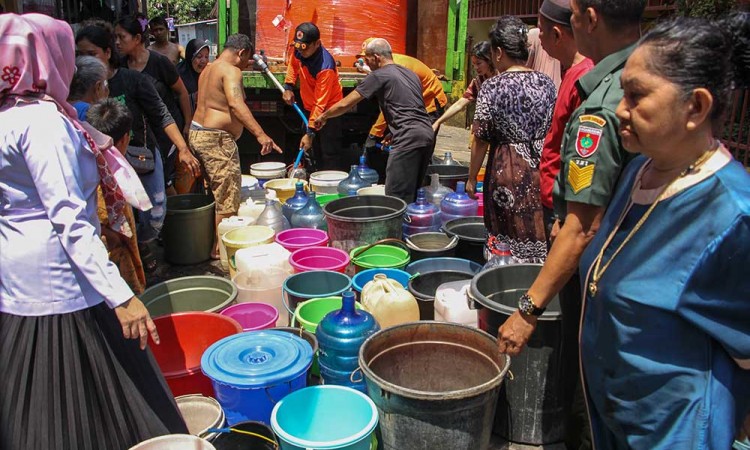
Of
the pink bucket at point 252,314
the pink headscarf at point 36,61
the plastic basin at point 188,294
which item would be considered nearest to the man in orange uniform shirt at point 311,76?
the plastic basin at point 188,294

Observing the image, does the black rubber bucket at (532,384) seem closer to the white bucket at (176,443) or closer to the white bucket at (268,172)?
the white bucket at (176,443)

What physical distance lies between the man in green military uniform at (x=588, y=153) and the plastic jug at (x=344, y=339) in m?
0.86

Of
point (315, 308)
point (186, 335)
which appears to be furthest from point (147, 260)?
point (315, 308)

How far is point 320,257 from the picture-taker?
13.6 ft

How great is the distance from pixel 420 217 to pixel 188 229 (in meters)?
2.02

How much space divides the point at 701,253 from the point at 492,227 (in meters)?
2.14

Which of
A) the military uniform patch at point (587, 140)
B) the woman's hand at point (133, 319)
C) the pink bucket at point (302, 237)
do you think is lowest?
the pink bucket at point (302, 237)

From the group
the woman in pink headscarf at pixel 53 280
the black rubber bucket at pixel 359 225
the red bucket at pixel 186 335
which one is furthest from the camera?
the black rubber bucket at pixel 359 225

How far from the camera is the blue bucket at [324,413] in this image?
2.48 metres

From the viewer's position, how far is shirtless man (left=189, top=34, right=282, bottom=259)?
492 centimetres

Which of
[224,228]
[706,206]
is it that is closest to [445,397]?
[706,206]

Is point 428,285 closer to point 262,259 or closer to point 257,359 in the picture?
point 262,259

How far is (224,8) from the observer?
7.55 m

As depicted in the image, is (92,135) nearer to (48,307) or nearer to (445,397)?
(48,307)
